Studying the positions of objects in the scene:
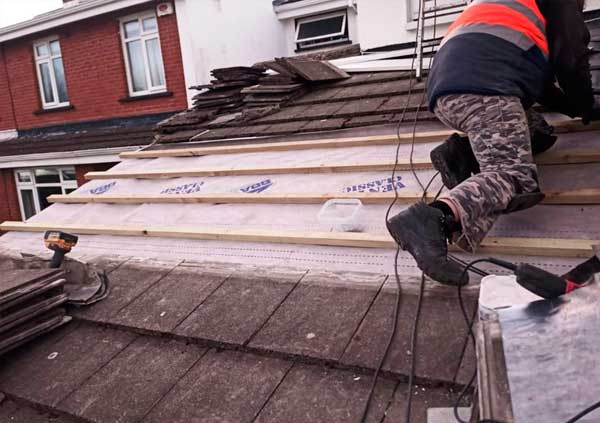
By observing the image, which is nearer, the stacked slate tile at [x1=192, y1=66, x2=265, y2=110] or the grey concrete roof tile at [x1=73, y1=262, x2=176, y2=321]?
the grey concrete roof tile at [x1=73, y1=262, x2=176, y2=321]

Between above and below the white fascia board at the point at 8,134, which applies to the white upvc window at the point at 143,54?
above

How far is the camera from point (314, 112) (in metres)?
4.30

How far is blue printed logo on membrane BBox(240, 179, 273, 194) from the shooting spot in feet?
10.4

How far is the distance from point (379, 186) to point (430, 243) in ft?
3.21

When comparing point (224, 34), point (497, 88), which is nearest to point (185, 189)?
point (497, 88)

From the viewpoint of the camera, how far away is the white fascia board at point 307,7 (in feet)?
35.1

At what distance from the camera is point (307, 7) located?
11133 millimetres

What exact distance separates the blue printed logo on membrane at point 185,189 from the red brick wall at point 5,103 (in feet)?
35.8

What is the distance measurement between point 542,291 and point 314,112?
331 cm

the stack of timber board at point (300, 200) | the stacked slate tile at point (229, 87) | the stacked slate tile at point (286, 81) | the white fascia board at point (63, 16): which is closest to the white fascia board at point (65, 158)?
the white fascia board at point (63, 16)

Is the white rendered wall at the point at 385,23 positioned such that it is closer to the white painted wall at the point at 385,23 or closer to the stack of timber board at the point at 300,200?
the white painted wall at the point at 385,23

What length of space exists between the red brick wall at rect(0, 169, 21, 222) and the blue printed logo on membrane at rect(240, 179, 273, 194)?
1089 cm

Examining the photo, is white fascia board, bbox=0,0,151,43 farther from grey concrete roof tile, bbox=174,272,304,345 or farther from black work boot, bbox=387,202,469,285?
black work boot, bbox=387,202,469,285

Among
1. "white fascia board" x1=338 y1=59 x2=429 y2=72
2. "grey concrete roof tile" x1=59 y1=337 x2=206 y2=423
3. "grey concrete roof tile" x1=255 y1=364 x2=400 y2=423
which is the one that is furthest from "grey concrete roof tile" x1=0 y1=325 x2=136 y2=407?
"white fascia board" x1=338 y1=59 x2=429 y2=72
